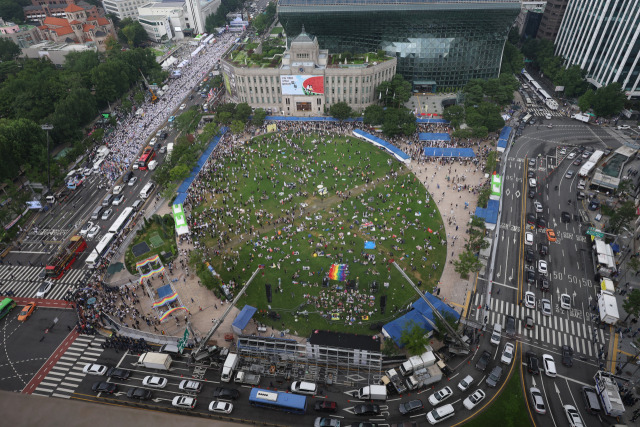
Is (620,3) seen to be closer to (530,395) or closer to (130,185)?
(530,395)

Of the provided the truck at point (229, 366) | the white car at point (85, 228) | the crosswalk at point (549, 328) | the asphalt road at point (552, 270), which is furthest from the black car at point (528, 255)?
the white car at point (85, 228)

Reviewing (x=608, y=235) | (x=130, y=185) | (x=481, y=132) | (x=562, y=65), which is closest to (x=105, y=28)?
(x=130, y=185)

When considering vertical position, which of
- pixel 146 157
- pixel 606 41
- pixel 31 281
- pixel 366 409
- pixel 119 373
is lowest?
pixel 31 281

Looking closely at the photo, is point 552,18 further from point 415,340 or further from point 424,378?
point 424,378

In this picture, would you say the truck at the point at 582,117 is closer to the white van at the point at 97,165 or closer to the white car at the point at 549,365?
the white car at the point at 549,365

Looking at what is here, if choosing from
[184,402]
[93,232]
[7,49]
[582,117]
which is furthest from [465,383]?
[7,49]
